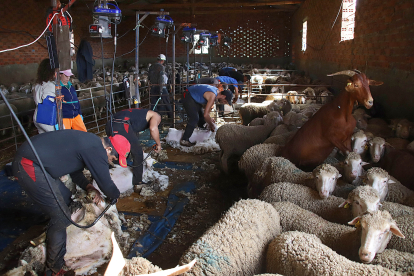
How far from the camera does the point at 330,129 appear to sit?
3.83 metres

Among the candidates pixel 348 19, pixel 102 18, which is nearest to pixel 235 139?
pixel 102 18

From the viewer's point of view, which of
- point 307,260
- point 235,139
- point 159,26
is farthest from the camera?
point 159,26

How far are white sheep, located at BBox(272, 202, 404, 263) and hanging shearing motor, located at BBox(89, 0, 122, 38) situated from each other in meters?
2.81

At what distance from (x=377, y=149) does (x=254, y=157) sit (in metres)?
1.57

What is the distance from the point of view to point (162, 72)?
25.6 feet

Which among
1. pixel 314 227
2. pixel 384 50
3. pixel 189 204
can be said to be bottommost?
pixel 189 204

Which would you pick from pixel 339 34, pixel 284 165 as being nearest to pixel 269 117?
pixel 284 165

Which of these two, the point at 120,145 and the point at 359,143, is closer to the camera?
the point at 120,145

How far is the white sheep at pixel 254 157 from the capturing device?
4.22 m

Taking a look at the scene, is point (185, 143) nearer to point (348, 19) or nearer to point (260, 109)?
point (260, 109)

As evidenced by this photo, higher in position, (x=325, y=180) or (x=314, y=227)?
(x=325, y=180)

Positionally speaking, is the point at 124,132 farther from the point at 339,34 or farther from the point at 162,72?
the point at 339,34

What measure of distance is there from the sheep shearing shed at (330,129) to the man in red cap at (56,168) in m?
2.59

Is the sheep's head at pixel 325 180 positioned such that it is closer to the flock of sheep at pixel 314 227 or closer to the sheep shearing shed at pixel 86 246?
the flock of sheep at pixel 314 227
